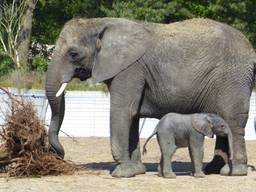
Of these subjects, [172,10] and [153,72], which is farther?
[172,10]

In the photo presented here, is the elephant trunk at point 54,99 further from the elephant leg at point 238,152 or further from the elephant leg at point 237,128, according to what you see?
the elephant leg at point 238,152

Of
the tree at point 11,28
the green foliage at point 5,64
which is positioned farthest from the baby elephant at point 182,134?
the tree at point 11,28

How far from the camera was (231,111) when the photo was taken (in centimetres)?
1480

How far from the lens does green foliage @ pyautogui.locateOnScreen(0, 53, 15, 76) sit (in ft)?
123

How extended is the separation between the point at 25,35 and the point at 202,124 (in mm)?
31003

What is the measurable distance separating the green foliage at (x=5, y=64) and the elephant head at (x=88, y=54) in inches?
846

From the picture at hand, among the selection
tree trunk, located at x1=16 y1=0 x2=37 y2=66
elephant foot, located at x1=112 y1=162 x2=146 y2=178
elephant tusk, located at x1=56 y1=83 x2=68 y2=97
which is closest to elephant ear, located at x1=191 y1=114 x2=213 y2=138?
elephant foot, located at x1=112 y1=162 x2=146 y2=178

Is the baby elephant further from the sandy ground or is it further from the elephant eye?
the elephant eye

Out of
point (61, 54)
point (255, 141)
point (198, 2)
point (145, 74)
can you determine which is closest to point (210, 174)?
point (145, 74)

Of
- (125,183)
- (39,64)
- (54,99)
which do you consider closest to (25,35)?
(39,64)

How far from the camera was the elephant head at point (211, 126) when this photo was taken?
14.2 meters

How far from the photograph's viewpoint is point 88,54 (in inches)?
591

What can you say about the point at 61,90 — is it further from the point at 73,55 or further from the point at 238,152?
the point at 238,152

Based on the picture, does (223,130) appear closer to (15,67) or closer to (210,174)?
(210,174)
